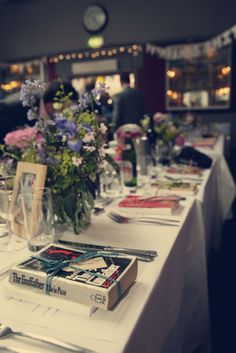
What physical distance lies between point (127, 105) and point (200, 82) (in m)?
1.98

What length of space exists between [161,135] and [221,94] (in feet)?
12.1

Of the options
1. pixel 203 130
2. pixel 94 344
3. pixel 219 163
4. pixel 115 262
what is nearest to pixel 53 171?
pixel 115 262

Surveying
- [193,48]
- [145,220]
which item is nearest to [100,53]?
[193,48]

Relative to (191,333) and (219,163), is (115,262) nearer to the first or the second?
(191,333)

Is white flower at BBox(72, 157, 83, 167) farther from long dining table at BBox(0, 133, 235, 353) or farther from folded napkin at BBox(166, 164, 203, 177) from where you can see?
folded napkin at BBox(166, 164, 203, 177)

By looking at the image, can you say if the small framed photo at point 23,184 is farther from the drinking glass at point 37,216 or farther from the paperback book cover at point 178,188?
the paperback book cover at point 178,188

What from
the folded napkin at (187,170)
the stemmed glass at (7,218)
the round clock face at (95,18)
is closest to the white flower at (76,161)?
the stemmed glass at (7,218)

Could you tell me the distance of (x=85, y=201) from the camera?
4.17 ft

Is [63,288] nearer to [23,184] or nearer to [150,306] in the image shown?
[150,306]

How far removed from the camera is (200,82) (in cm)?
594

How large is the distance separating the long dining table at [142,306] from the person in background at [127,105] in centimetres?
281

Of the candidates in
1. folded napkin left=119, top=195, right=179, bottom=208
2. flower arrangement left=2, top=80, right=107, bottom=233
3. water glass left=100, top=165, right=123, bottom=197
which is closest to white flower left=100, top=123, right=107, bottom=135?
flower arrangement left=2, top=80, right=107, bottom=233

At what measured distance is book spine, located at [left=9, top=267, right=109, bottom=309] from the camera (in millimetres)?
745

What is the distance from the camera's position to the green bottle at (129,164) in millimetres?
1894
